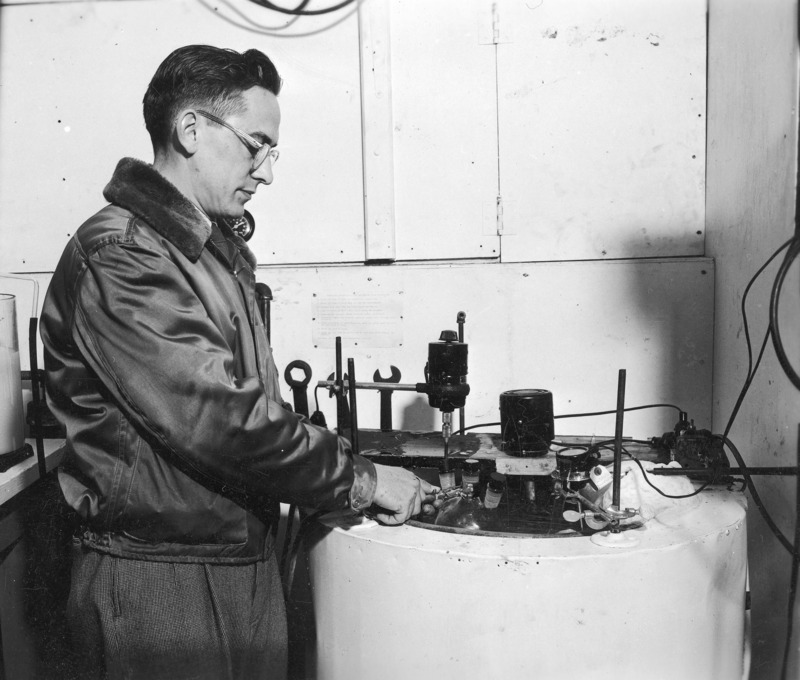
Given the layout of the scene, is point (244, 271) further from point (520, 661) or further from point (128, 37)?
point (128, 37)

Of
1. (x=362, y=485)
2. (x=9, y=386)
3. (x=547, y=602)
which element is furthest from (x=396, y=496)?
(x=9, y=386)

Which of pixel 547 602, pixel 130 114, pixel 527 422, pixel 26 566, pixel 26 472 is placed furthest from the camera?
pixel 130 114

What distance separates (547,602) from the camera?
108 centimetres

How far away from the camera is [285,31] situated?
6.28 feet

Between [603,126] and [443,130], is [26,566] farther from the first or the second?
[603,126]

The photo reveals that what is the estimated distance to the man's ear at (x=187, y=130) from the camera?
116 cm

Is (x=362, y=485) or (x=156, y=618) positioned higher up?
(x=362, y=485)

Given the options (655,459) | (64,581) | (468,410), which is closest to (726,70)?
(655,459)

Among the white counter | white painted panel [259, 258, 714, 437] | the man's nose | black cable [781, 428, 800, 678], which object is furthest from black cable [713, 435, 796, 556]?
the white counter

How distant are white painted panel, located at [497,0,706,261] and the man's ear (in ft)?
3.21

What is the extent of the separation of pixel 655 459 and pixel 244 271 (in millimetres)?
933

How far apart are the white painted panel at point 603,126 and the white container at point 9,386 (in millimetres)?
1296

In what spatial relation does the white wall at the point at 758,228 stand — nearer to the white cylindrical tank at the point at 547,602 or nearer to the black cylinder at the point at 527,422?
the white cylindrical tank at the point at 547,602

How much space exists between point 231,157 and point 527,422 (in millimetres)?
760
